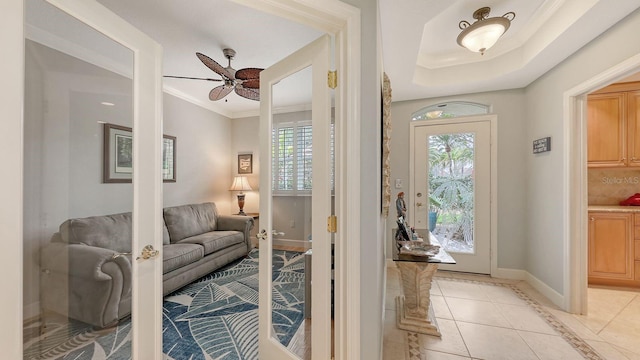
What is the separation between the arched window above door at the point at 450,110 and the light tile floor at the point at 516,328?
2.33 metres

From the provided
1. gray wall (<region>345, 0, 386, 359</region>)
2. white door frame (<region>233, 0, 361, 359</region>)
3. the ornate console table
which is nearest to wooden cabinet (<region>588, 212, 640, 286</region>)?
the ornate console table

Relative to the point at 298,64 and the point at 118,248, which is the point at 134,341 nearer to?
the point at 118,248

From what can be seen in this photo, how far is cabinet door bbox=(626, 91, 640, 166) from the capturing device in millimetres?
2908

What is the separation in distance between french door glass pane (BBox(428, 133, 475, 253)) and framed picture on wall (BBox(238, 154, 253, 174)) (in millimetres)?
3385

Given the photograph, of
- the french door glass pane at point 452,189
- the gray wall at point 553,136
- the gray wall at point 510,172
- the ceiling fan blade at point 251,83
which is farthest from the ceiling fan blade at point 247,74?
the gray wall at point 553,136

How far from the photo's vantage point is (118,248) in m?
1.21

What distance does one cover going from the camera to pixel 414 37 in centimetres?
213

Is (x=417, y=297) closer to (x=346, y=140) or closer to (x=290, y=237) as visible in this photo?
(x=290, y=237)

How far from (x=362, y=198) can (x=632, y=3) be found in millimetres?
2385

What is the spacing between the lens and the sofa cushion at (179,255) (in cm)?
265

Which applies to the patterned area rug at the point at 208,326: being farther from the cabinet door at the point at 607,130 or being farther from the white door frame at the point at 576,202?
the cabinet door at the point at 607,130

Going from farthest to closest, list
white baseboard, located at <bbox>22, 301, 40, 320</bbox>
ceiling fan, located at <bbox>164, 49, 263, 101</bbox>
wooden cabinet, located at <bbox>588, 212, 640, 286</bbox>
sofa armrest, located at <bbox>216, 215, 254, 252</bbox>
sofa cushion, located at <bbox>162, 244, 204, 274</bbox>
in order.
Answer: sofa armrest, located at <bbox>216, 215, 254, 252</bbox>, wooden cabinet, located at <bbox>588, 212, 640, 286</bbox>, sofa cushion, located at <bbox>162, 244, 204, 274</bbox>, ceiling fan, located at <bbox>164, 49, 263, 101</bbox>, white baseboard, located at <bbox>22, 301, 40, 320</bbox>

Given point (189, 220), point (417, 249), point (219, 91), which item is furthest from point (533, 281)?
point (189, 220)

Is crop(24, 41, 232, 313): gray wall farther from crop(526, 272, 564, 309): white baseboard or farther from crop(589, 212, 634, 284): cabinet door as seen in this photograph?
crop(589, 212, 634, 284): cabinet door
